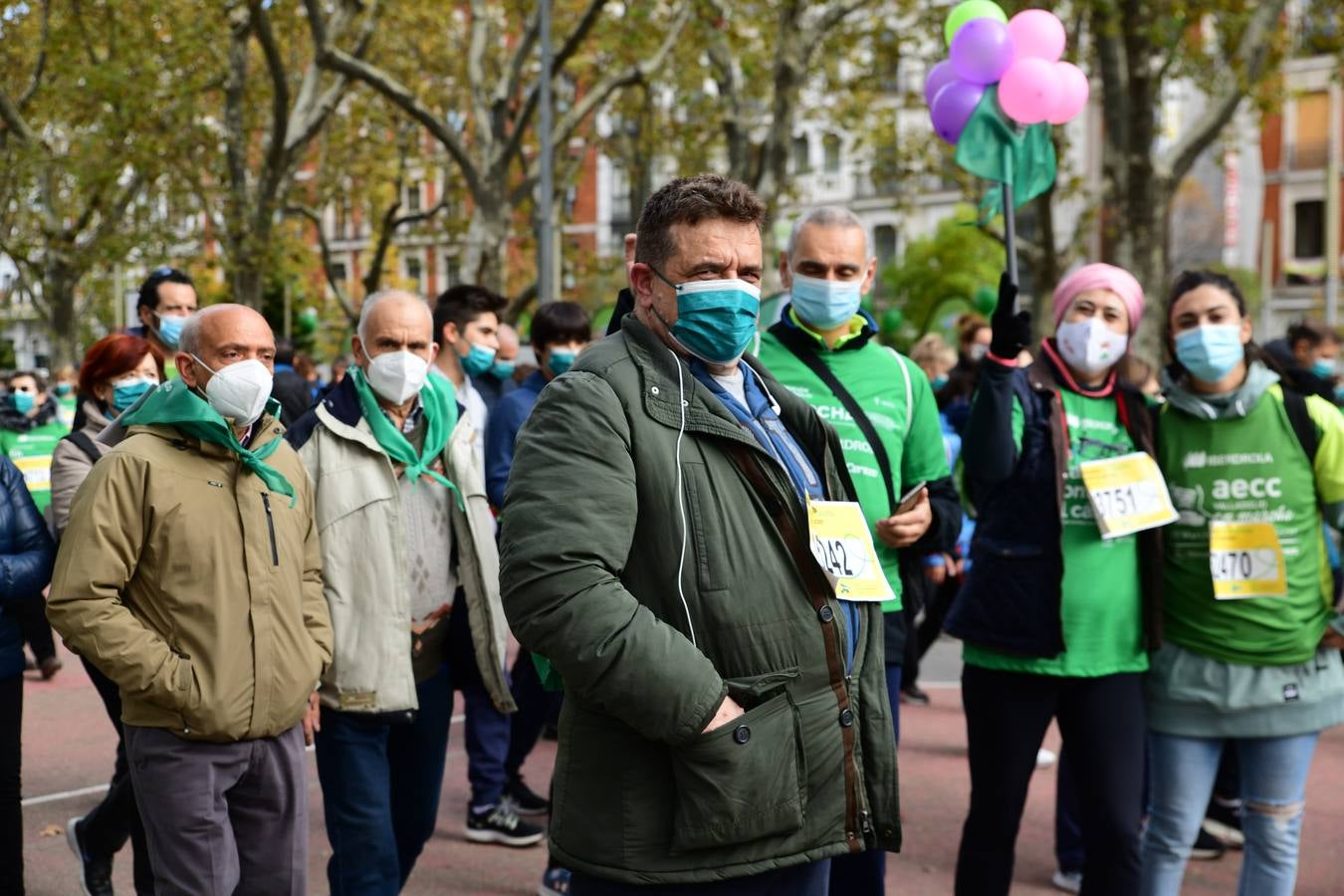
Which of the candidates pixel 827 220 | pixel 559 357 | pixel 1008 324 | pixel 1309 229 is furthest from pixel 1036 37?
pixel 1309 229

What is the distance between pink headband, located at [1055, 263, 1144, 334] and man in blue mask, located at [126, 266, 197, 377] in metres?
3.33

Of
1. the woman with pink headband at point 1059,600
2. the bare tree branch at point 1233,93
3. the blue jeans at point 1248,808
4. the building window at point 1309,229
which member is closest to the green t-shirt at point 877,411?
the woman with pink headband at point 1059,600

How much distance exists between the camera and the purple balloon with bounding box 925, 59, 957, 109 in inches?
185

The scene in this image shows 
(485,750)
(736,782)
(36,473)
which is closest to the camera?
(736,782)

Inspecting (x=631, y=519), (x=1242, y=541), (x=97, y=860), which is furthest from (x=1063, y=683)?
(x=97, y=860)

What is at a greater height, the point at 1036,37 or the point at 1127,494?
the point at 1036,37

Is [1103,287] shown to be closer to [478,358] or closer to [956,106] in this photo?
[956,106]

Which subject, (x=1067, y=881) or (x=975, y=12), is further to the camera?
(x=1067, y=881)

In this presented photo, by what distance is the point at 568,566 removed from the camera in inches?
99.3

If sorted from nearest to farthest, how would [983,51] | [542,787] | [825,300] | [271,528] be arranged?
1. [271,528]
2. [825,300]
3. [983,51]
4. [542,787]

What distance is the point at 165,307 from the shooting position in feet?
19.4

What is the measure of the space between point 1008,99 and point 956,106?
20 centimetres

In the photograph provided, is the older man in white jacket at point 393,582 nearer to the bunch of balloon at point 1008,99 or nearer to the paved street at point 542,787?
the paved street at point 542,787

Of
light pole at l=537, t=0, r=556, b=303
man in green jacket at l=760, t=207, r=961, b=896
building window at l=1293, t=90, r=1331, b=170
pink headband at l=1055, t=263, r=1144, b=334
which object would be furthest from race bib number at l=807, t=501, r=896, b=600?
building window at l=1293, t=90, r=1331, b=170
